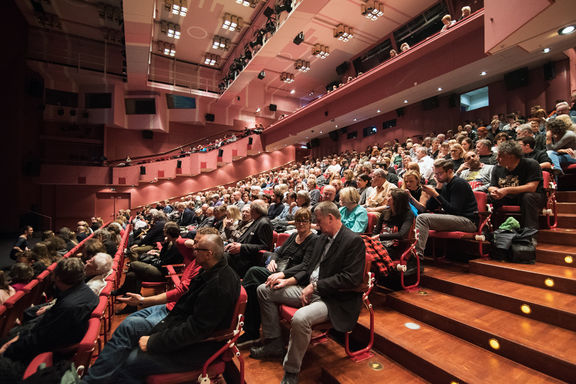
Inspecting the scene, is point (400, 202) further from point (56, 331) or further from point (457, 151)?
point (56, 331)

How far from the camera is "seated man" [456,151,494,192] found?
323 cm

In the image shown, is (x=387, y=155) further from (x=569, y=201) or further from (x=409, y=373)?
(x=409, y=373)

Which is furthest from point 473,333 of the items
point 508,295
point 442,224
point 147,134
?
point 147,134

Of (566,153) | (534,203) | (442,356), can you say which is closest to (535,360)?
(442,356)

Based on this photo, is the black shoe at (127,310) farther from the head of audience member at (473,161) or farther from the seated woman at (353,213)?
the head of audience member at (473,161)

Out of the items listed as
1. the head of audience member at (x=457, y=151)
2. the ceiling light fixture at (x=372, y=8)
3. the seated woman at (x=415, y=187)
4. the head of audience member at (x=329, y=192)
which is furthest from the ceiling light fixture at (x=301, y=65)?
the seated woman at (x=415, y=187)

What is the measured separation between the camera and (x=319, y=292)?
5.56 feet

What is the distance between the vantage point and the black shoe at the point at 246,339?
6.62 ft

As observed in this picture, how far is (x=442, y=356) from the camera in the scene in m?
1.55

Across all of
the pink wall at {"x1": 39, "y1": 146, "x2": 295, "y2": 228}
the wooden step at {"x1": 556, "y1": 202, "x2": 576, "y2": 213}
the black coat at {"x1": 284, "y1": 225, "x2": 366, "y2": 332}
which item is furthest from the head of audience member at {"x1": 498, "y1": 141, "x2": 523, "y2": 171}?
the pink wall at {"x1": 39, "y1": 146, "x2": 295, "y2": 228}

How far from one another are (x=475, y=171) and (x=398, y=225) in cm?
171

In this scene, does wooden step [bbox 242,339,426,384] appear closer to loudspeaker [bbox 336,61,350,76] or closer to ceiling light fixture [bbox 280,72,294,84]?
loudspeaker [bbox 336,61,350,76]

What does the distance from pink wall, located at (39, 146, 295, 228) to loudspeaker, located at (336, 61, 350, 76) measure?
6.17m

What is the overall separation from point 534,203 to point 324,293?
2149 mm
